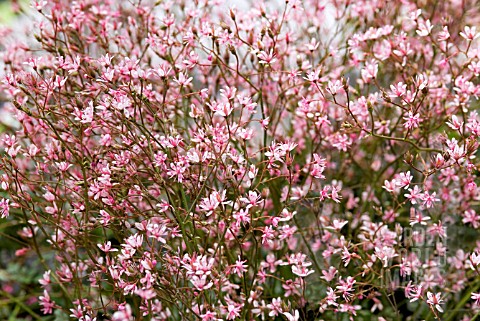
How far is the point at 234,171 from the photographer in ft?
4.58

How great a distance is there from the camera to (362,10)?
1932mm

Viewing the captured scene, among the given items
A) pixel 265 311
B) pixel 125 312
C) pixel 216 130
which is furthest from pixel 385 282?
pixel 125 312

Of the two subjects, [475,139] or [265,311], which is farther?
[265,311]

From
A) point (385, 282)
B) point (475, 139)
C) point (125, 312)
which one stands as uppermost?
point (475, 139)

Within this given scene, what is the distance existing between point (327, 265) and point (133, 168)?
2.00 feet

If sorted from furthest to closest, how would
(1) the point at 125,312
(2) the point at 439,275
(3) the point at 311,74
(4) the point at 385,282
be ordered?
(2) the point at 439,275
(4) the point at 385,282
(3) the point at 311,74
(1) the point at 125,312

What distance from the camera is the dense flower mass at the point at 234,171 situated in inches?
55.2

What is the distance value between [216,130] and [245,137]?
2.8 inches

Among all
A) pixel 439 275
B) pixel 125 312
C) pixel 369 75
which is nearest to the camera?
pixel 125 312

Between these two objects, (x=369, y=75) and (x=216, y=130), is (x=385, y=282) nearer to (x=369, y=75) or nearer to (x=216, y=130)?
(x=369, y=75)

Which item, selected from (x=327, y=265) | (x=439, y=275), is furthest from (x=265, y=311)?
(x=439, y=275)

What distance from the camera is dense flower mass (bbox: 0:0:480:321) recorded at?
1.40 m

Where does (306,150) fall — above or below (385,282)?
above

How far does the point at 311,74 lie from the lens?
1482 millimetres
